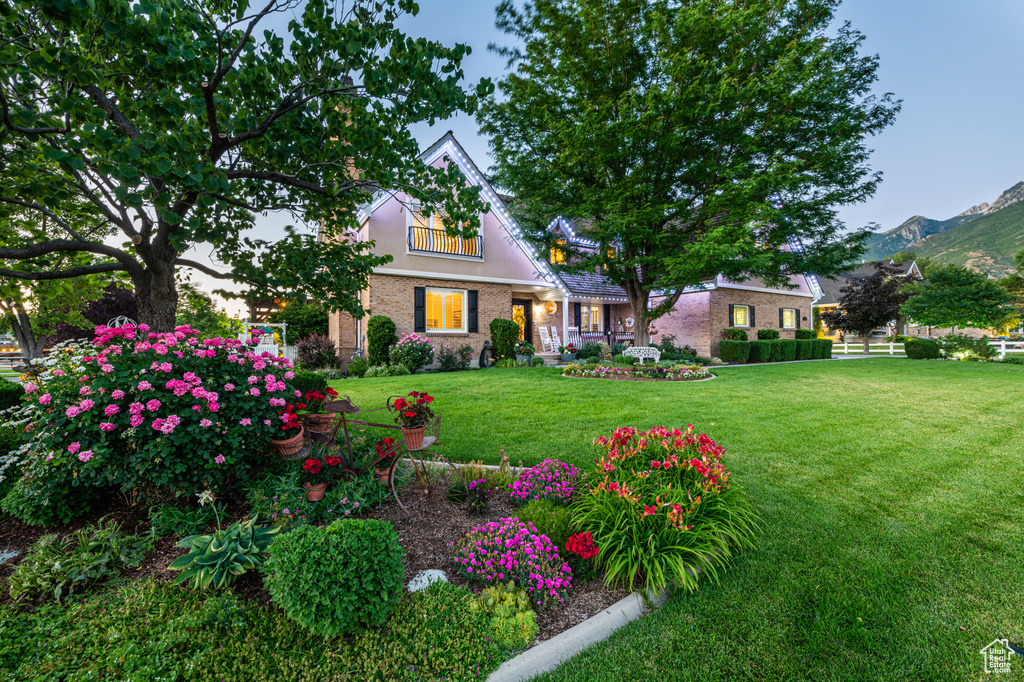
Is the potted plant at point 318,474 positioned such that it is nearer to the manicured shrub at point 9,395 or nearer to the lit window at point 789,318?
the manicured shrub at point 9,395

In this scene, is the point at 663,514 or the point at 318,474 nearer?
the point at 663,514

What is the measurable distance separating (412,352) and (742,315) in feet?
55.2

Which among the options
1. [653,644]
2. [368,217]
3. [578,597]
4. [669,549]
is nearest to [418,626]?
[578,597]

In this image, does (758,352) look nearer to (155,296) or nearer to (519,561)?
(519,561)

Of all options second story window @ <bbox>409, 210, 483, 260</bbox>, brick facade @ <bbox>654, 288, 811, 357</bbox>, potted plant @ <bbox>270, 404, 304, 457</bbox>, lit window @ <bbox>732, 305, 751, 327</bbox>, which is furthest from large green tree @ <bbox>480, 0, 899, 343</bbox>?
potted plant @ <bbox>270, 404, 304, 457</bbox>

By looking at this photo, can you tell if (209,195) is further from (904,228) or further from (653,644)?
(904,228)

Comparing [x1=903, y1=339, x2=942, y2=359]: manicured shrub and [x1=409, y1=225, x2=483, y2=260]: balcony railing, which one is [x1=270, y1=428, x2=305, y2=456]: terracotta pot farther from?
[x1=903, y1=339, x2=942, y2=359]: manicured shrub

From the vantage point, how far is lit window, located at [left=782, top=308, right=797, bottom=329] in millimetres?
22156

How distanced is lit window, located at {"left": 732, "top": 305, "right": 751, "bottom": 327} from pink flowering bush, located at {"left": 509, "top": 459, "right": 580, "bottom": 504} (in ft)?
64.2

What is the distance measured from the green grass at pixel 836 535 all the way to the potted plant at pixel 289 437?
1.76 metres

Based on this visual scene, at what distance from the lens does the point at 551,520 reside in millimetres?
2766

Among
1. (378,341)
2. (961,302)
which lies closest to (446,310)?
(378,341)

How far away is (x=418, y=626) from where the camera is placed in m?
2.02

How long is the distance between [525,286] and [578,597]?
14.5 m
